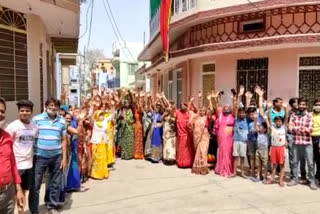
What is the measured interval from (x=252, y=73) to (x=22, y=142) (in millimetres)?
8034

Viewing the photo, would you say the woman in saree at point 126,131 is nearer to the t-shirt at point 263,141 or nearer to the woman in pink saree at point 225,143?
the woman in pink saree at point 225,143

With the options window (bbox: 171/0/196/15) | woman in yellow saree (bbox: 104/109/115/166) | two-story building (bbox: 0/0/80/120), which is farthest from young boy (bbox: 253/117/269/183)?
window (bbox: 171/0/196/15)

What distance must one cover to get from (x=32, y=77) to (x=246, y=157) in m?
5.06

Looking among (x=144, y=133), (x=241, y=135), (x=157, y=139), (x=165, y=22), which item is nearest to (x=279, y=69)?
(x=241, y=135)

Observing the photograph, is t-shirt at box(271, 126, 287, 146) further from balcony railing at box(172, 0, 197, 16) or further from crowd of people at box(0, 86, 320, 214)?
balcony railing at box(172, 0, 197, 16)

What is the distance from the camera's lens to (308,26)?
32.7 feet

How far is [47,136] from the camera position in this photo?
16.2 feet

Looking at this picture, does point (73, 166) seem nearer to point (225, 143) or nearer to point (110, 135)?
point (110, 135)

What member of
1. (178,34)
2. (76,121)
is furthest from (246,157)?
(178,34)

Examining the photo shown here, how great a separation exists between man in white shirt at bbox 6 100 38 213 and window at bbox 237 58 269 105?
304 inches

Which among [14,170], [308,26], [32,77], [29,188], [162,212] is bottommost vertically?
[162,212]

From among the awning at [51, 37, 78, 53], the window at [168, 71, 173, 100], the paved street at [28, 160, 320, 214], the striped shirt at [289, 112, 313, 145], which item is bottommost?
the paved street at [28, 160, 320, 214]

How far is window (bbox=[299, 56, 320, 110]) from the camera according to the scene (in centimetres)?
997

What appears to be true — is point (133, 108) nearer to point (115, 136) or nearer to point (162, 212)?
point (115, 136)
